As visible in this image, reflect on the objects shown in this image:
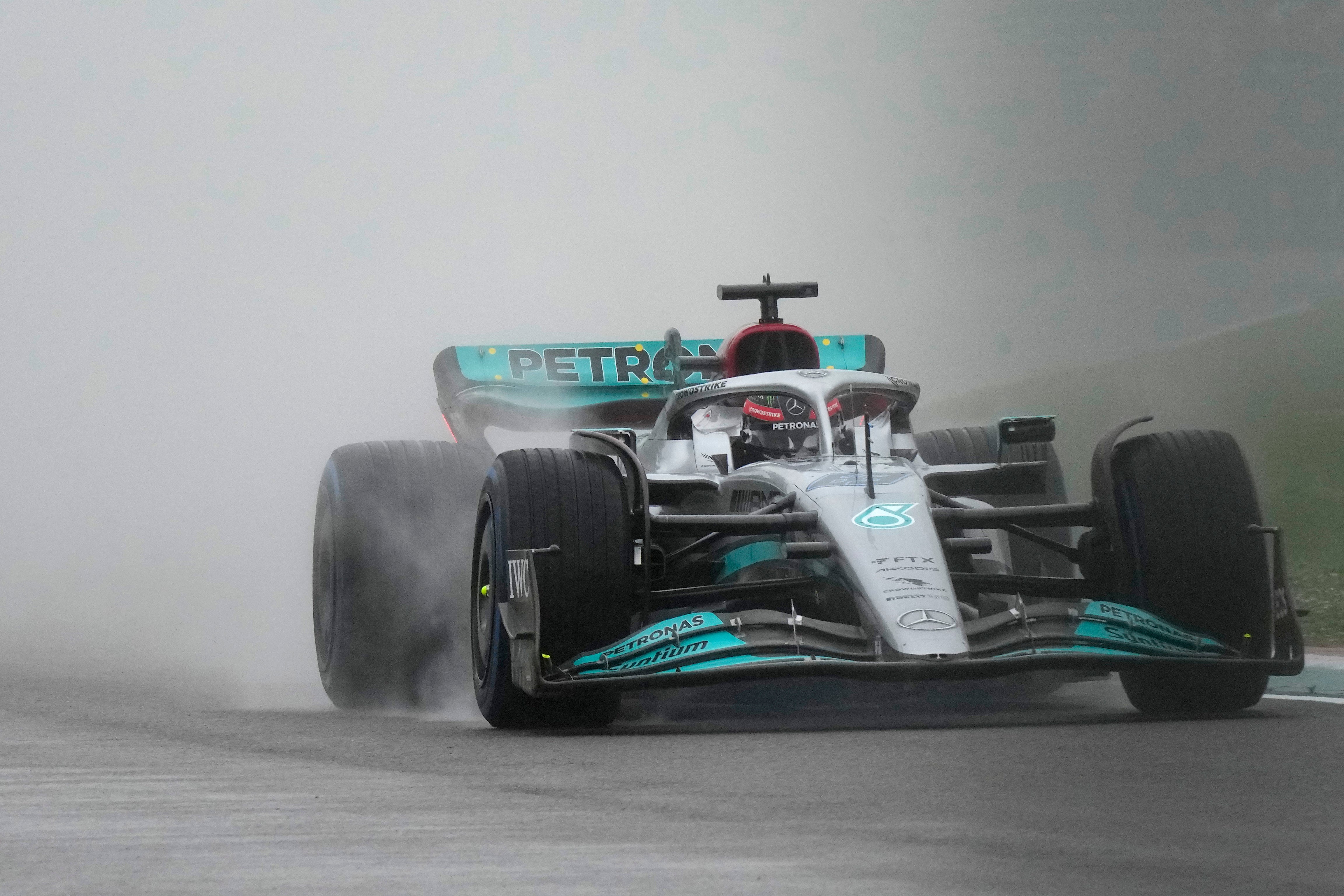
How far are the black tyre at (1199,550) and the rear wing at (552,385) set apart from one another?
3.18m

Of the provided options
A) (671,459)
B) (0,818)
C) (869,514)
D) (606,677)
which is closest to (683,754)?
(606,677)

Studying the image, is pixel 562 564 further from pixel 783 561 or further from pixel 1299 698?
pixel 1299 698

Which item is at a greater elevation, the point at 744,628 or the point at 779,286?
the point at 779,286

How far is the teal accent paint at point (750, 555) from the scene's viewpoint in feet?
22.5

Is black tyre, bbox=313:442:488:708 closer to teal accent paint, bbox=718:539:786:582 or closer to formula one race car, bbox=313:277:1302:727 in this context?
formula one race car, bbox=313:277:1302:727

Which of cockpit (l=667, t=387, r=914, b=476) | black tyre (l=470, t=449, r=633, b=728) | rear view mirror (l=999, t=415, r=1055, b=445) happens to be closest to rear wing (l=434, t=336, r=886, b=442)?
cockpit (l=667, t=387, r=914, b=476)

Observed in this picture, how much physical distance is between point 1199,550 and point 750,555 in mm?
1627

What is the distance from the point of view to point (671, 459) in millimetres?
8008

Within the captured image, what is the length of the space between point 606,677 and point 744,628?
0.48 m

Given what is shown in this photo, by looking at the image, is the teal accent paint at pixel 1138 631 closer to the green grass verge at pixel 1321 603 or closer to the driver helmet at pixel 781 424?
the driver helmet at pixel 781 424

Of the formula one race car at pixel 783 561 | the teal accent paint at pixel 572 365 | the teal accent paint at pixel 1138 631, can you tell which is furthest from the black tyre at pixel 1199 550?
the teal accent paint at pixel 572 365

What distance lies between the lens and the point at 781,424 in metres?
7.79

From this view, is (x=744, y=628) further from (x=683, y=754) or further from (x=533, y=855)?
(x=533, y=855)

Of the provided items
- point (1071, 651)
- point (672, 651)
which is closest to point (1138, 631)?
point (1071, 651)
